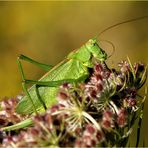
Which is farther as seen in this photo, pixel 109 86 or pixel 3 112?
pixel 3 112

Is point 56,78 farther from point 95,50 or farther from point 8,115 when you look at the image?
point 8,115

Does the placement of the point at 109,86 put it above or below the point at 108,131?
above

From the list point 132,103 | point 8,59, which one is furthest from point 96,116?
point 8,59

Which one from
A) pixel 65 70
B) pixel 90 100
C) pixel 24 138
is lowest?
pixel 24 138

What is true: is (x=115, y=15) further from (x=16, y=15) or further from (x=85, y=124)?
(x=85, y=124)

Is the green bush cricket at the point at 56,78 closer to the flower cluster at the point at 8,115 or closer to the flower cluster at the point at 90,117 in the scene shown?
the flower cluster at the point at 8,115

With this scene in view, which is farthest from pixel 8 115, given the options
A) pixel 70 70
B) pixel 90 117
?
pixel 90 117

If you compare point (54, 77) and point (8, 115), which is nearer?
point (8, 115)
